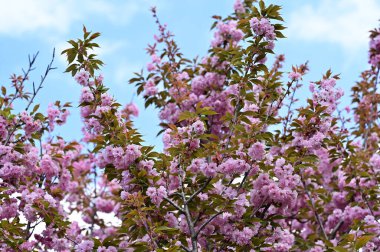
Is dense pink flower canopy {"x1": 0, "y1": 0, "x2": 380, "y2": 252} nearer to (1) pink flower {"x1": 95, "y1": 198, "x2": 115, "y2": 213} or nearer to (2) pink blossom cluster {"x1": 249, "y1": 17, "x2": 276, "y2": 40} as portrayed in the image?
(2) pink blossom cluster {"x1": 249, "y1": 17, "x2": 276, "y2": 40}

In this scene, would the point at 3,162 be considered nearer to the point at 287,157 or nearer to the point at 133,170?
the point at 133,170

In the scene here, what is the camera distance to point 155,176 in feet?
14.9

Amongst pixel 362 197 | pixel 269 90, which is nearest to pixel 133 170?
pixel 269 90

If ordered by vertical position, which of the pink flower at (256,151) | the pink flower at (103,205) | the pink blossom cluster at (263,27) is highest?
the pink flower at (103,205)

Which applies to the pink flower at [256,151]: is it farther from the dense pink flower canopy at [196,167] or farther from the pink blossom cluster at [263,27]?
the pink blossom cluster at [263,27]

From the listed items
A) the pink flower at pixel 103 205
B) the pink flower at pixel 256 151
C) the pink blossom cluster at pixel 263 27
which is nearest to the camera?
the pink flower at pixel 256 151

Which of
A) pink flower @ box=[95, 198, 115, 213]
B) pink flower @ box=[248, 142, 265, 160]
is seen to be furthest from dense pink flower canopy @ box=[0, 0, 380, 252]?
pink flower @ box=[95, 198, 115, 213]

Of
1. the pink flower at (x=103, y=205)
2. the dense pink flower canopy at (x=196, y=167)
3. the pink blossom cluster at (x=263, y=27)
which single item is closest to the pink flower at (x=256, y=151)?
the dense pink flower canopy at (x=196, y=167)

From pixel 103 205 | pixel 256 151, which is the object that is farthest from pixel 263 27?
pixel 103 205

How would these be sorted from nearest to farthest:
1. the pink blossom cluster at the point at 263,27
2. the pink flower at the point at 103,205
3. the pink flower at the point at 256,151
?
the pink flower at the point at 256,151 < the pink blossom cluster at the point at 263,27 < the pink flower at the point at 103,205

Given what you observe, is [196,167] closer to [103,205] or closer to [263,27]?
[263,27]

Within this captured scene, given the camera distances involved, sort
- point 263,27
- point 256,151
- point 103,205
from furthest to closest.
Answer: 1. point 103,205
2. point 263,27
3. point 256,151

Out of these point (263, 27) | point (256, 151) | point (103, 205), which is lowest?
point (256, 151)

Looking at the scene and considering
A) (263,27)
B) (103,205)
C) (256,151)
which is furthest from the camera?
(103,205)
